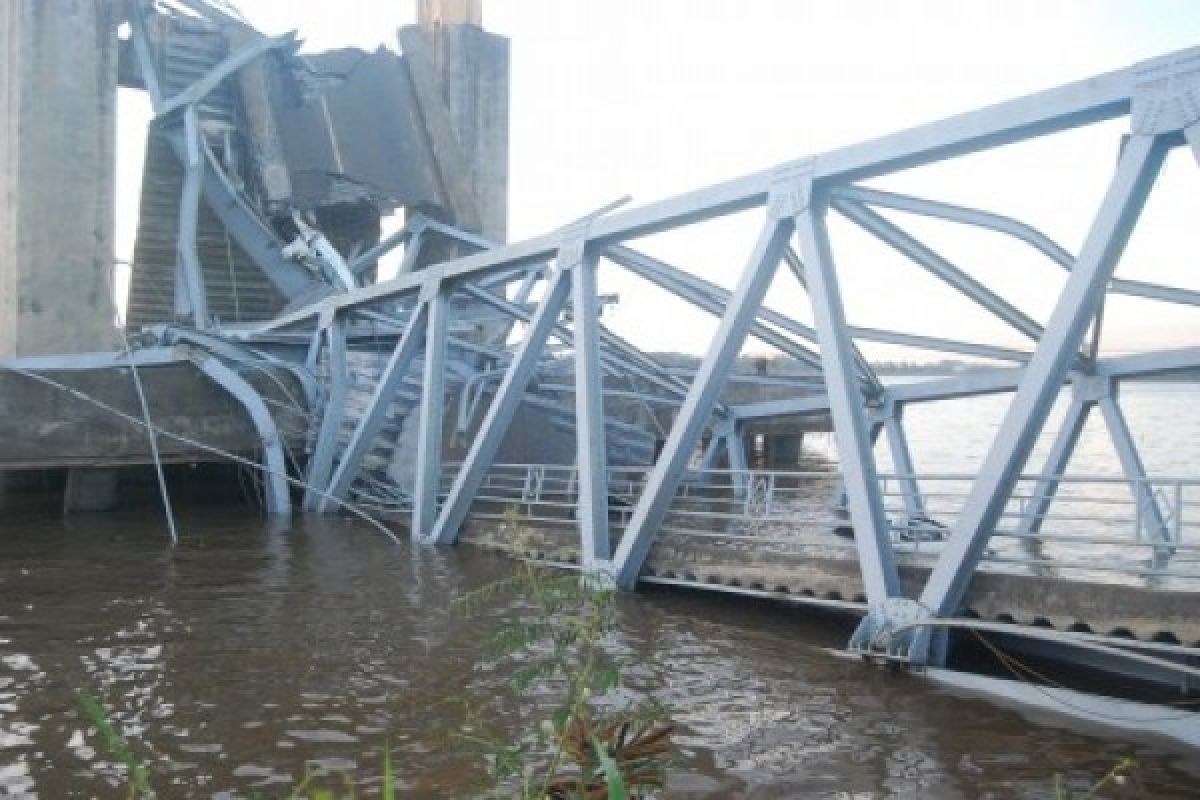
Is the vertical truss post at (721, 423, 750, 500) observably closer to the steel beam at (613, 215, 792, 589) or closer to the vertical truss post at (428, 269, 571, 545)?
the vertical truss post at (428, 269, 571, 545)

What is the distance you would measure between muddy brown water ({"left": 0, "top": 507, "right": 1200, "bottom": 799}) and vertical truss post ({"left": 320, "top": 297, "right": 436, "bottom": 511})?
4.45 m

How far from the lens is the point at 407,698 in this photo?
870 cm

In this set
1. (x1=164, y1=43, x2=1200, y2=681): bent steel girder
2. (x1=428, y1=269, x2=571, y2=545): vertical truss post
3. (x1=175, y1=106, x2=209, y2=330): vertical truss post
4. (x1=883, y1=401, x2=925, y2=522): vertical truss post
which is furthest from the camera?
(x1=175, y1=106, x2=209, y2=330): vertical truss post

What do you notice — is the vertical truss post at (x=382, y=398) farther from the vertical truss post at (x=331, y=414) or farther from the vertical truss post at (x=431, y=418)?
the vertical truss post at (x=331, y=414)

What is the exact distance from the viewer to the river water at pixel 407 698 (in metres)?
6.96

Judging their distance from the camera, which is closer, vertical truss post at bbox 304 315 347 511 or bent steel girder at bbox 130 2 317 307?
vertical truss post at bbox 304 315 347 511

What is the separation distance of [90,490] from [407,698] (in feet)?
51.5

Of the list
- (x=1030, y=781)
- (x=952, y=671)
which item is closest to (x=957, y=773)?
(x=1030, y=781)

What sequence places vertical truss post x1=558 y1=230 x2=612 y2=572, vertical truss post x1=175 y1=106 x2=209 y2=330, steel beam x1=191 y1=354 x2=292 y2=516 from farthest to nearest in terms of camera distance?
vertical truss post x1=175 y1=106 x2=209 y2=330, steel beam x1=191 y1=354 x2=292 y2=516, vertical truss post x1=558 y1=230 x2=612 y2=572

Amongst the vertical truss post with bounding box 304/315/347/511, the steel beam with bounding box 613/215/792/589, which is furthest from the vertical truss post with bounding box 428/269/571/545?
the vertical truss post with bounding box 304/315/347/511

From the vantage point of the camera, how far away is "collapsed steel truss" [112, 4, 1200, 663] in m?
8.54

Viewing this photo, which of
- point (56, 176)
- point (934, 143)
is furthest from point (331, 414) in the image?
point (934, 143)

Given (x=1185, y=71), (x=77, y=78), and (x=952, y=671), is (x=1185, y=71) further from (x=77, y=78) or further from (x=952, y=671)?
(x=77, y=78)

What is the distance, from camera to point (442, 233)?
3036cm
